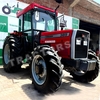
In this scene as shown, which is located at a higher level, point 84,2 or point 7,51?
point 84,2

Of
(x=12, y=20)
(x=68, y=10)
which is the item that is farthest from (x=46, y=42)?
(x=68, y=10)

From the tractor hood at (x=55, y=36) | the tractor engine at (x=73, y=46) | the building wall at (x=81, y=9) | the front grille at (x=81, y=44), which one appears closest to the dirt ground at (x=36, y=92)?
the tractor engine at (x=73, y=46)

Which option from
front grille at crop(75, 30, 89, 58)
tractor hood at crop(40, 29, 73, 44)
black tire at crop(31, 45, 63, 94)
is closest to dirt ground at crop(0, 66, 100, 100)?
black tire at crop(31, 45, 63, 94)

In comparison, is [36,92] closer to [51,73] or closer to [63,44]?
[51,73]

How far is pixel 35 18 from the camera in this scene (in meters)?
4.25

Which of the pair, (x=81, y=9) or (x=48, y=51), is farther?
(x=81, y=9)

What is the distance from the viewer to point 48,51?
3133 millimetres

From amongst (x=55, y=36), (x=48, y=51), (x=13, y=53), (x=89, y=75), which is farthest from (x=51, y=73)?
(x=13, y=53)

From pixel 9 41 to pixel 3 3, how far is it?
2.38 meters

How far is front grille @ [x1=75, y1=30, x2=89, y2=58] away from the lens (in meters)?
3.53

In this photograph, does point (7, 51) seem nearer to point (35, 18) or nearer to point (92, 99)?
point (35, 18)

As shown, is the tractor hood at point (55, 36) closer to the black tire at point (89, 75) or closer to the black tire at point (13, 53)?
the black tire at point (13, 53)

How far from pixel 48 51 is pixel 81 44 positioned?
982 millimetres

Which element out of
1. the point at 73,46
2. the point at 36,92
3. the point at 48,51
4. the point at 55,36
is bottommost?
the point at 36,92
